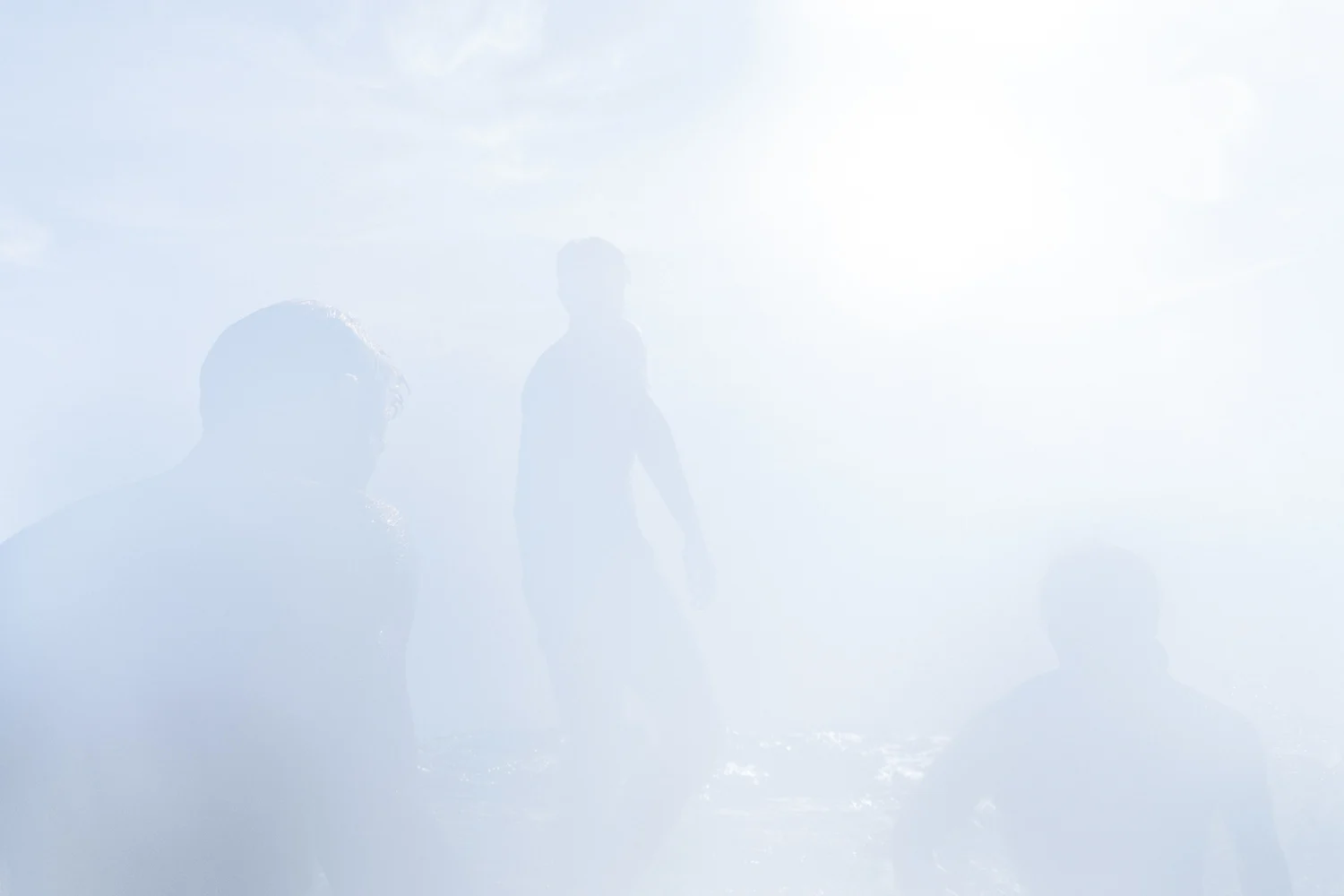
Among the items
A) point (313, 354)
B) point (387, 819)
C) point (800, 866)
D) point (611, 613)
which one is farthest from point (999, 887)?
point (313, 354)

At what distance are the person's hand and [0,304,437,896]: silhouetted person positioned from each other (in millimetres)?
4135

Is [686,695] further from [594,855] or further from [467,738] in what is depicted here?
[467,738]

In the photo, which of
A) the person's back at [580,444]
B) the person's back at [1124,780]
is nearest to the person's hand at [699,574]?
the person's back at [580,444]

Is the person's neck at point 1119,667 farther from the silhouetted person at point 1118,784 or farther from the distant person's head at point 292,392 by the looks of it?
the distant person's head at point 292,392

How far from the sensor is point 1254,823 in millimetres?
3971

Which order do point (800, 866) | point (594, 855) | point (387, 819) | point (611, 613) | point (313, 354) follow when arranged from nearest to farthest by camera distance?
point (387, 819) < point (313, 354) < point (594, 855) < point (611, 613) < point (800, 866)

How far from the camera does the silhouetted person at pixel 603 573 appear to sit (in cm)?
620

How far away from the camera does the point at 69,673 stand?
8.57ft

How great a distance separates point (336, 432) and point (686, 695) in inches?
148

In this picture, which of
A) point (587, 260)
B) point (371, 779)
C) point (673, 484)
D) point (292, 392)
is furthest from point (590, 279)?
point (371, 779)

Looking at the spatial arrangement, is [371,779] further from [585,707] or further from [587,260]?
[587,260]

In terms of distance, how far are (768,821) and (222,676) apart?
237 inches

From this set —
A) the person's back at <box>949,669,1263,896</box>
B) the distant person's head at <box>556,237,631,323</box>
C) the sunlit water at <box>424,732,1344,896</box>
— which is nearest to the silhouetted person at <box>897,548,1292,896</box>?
the person's back at <box>949,669,1263,896</box>

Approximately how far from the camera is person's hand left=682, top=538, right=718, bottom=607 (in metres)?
7.18
